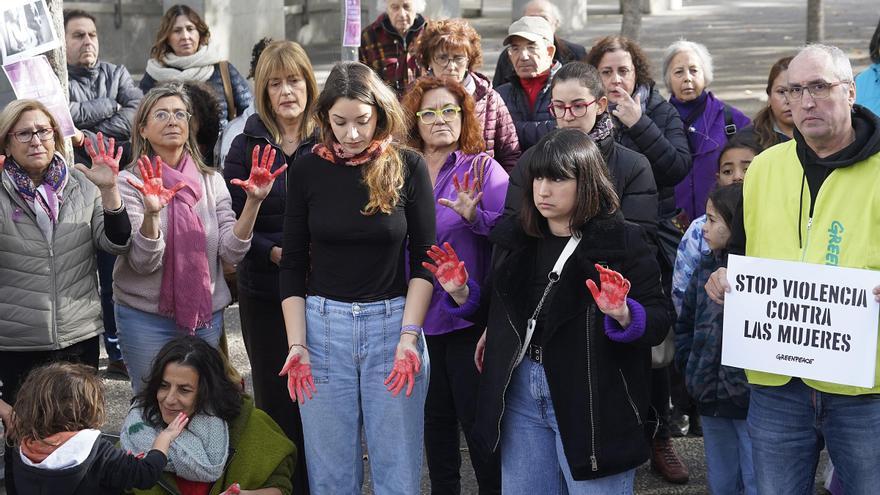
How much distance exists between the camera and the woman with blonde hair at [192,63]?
7578 mm

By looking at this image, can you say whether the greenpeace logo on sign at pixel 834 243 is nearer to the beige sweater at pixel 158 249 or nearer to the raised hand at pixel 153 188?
the beige sweater at pixel 158 249

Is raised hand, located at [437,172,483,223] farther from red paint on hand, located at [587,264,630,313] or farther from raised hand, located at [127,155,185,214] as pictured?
raised hand, located at [127,155,185,214]

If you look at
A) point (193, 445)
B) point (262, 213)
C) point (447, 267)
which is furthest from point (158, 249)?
point (447, 267)

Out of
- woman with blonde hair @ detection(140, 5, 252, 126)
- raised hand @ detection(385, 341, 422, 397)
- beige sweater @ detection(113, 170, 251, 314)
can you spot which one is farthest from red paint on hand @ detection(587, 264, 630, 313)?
woman with blonde hair @ detection(140, 5, 252, 126)

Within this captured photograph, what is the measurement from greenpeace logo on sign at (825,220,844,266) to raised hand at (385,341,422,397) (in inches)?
59.7

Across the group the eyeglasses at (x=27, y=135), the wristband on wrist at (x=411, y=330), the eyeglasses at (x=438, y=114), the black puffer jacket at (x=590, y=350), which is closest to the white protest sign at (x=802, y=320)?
the black puffer jacket at (x=590, y=350)

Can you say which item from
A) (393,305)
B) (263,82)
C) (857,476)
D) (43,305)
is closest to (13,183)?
(43,305)

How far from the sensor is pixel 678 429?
641 centimetres

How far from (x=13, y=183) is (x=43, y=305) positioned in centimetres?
55

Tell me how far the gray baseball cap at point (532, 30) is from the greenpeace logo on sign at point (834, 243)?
2.74m

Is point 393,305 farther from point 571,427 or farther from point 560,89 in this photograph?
point 560,89

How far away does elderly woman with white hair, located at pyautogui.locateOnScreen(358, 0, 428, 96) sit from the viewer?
26.7 feet

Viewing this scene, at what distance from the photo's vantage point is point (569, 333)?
424 cm

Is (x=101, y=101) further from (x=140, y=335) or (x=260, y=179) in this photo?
(x=260, y=179)
